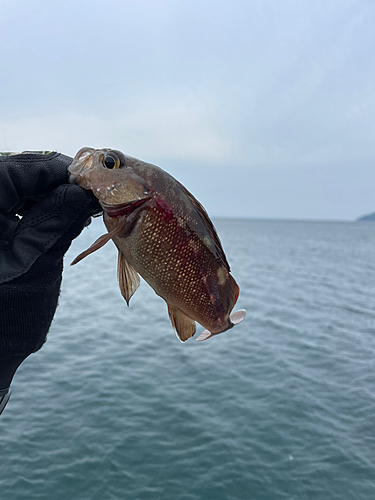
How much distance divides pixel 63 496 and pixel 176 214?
5.90m

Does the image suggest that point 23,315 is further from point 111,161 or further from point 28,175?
point 111,161

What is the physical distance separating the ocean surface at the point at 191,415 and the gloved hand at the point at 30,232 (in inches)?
193

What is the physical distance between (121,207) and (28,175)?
679 millimetres

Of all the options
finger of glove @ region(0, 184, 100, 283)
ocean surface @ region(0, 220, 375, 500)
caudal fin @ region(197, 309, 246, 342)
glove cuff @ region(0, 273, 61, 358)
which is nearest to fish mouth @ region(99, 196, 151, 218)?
finger of glove @ region(0, 184, 100, 283)

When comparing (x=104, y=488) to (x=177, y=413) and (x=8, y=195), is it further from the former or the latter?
(x=8, y=195)

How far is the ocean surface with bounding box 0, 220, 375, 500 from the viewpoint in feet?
22.0

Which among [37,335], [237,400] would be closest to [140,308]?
[237,400]

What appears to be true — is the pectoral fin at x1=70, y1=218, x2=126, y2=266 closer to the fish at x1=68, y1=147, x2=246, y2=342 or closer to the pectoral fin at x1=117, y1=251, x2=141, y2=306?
the fish at x1=68, y1=147, x2=246, y2=342

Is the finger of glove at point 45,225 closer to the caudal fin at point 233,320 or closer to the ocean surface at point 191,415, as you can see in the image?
the caudal fin at point 233,320

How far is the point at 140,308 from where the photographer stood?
63.1 ft

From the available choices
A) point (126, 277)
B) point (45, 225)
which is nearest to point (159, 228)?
point (126, 277)

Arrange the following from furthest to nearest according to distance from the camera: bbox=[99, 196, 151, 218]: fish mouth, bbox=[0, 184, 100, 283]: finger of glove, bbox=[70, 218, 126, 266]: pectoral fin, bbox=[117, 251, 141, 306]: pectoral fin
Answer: bbox=[117, 251, 141, 306]: pectoral fin
bbox=[0, 184, 100, 283]: finger of glove
bbox=[99, 196, 151, 218]: fish mouth
bbox=[70, 218, 126, 266]: pectoral fin

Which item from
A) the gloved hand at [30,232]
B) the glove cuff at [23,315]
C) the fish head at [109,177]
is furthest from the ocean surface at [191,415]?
the fish head at [109,177]

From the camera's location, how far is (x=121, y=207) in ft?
8.35
